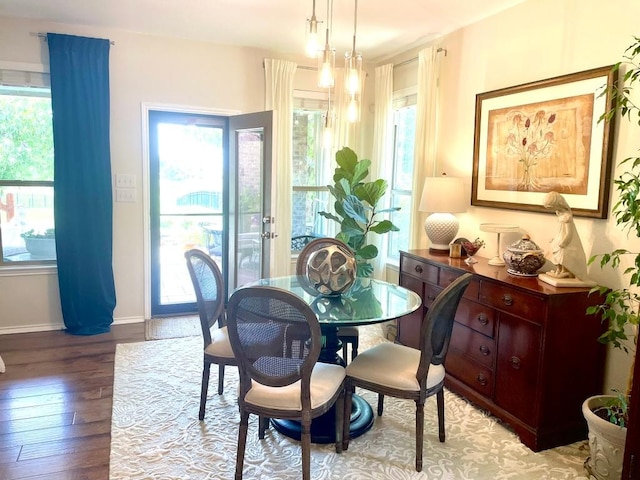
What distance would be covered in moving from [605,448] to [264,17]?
362cm

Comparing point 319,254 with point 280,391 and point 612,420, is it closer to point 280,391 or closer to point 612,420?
point 280,391

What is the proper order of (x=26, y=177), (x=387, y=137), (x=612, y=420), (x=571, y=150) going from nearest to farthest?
(x=612, y=420) → (x=571, y=150) → (x=26, y=177) → (x=387, y=137)

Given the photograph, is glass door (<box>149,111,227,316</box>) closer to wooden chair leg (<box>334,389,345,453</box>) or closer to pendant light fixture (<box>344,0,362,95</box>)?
pendant light fixture (<box>344,0,362,95</box>)

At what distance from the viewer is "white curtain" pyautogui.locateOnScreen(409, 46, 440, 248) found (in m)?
3.98

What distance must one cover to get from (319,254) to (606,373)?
1.77 meters

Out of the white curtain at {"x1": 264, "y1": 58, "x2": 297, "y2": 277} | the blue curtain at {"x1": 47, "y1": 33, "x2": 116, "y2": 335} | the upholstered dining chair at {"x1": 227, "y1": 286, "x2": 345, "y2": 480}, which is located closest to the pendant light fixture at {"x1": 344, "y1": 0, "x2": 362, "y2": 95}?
the upholstered dining chair at {"x1": 227, "y1": 286, "x2": 345, "y2": 480}

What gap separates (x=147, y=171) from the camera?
441 cm

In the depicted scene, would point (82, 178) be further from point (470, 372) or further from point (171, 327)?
point (470, 372)

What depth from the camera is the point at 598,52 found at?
267 cm

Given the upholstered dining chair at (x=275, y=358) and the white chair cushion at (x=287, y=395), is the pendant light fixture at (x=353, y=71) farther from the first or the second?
the white chair cushion at (x=287, y=395)

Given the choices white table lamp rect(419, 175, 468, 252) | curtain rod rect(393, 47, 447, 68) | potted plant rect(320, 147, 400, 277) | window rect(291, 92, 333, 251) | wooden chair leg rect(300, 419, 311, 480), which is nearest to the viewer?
wooden chair leg rect(300, 419, 311, 480)

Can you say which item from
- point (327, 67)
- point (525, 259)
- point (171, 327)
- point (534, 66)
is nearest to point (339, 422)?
point (525, 259)

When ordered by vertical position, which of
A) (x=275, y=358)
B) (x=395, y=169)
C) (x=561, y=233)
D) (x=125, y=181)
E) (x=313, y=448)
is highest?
(x=395, y=169)

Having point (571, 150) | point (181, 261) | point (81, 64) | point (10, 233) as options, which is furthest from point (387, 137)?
point (10, 233)
